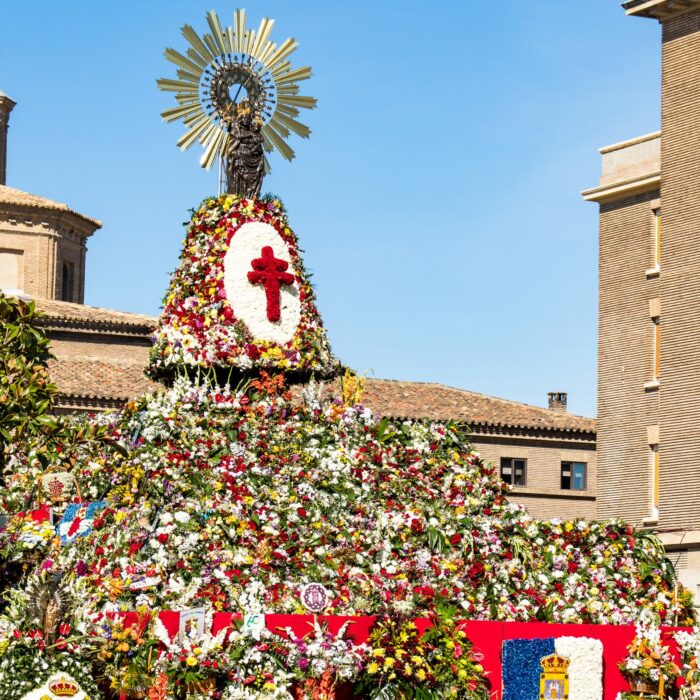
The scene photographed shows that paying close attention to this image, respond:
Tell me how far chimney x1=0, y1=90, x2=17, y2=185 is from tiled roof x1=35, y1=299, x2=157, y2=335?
858 inches

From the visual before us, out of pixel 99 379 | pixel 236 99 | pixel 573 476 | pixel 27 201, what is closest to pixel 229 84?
pixel 236 99

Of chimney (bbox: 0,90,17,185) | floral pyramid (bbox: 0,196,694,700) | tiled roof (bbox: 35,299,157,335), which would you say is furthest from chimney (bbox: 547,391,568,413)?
floral pyramid (bbox: 0,196,694,700)

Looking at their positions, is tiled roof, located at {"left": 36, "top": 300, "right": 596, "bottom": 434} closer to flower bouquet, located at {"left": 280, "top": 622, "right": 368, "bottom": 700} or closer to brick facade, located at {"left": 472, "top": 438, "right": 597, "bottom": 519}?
brick facade, located at {"left": 472, "top": 438, "right": 597, "bottom": 519}

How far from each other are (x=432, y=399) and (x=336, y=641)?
44.6 meters

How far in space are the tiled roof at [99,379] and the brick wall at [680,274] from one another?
1848cm

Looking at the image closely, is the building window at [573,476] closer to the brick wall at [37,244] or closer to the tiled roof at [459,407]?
the tiled roof at [459,407]

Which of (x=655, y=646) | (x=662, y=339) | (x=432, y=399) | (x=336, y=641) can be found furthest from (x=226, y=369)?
(x=432, y=399)

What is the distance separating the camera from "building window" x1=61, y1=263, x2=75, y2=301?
272 feet

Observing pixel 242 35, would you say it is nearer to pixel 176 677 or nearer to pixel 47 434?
pixel 47 434

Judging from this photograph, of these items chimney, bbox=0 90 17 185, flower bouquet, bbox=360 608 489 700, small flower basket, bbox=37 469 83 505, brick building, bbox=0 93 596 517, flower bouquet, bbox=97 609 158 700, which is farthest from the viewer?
chimney, bbox=0 90 17 185

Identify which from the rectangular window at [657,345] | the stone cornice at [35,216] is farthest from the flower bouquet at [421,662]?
the stone cornice at [35,216]

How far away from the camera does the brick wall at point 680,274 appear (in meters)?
41.1

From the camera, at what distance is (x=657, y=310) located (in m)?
46.8

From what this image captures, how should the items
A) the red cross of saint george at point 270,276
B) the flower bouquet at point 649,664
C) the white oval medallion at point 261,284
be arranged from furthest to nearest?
1. the red cross of saint george at point 270,276
2. the white oval medallion at point 261,284
3. the flower bouquet at point 649,664
